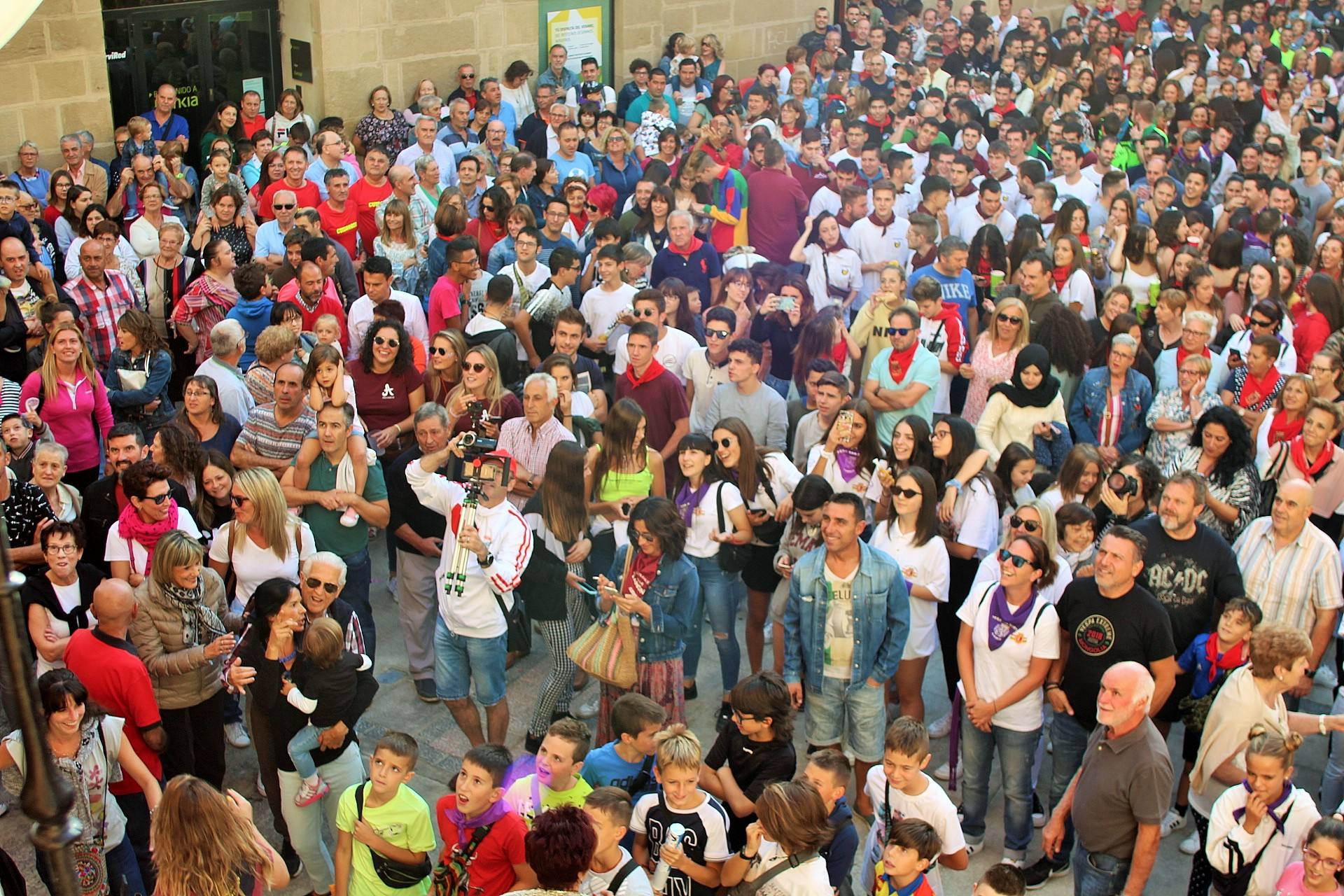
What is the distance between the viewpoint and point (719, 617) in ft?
23.5

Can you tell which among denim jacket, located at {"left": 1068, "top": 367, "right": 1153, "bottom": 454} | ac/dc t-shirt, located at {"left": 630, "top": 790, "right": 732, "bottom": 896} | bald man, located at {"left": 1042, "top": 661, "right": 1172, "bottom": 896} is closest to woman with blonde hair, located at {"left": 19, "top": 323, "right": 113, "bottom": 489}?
ac/dc t-shirt, located at {"left": 630, "top": 790, "right": 732, "bottom": 896}

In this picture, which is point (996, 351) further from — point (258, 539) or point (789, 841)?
point (258, 539)

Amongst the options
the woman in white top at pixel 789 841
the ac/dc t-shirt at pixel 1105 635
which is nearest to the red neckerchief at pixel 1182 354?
the ac/dc t-shirt at pixel 1105 635

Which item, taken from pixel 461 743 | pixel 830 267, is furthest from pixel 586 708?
pixel 830 267

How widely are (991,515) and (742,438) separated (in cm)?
126

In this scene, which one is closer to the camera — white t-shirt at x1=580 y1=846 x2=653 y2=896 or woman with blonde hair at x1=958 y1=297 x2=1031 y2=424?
white t-shirt at x1=580 y1=846 x2=653 y2=896

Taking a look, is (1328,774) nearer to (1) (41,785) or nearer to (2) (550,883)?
(2) (550,883)

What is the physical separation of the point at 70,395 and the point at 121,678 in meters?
2.42

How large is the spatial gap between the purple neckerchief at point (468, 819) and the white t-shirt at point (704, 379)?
11.7ft

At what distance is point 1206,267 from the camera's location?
29.7 feet

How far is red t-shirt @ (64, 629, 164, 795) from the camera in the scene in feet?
18.3

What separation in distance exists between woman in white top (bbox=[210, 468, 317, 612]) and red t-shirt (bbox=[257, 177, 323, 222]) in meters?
4.27

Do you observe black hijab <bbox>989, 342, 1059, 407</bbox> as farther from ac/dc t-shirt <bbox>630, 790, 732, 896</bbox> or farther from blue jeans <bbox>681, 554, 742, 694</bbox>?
ac/dc t-shirt <bbox>630, 790, 732, 896</bbox>

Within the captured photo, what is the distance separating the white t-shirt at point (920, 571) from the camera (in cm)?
647
